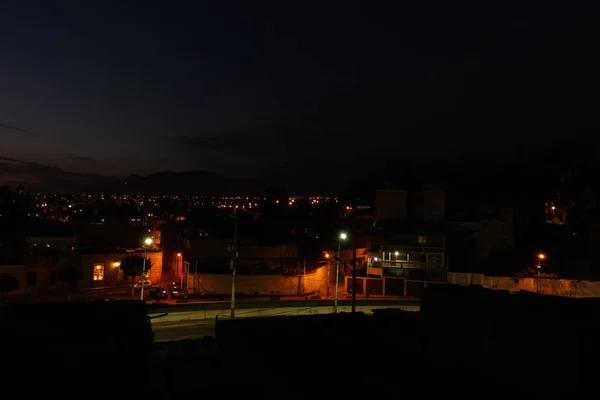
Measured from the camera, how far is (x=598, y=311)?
7.78m

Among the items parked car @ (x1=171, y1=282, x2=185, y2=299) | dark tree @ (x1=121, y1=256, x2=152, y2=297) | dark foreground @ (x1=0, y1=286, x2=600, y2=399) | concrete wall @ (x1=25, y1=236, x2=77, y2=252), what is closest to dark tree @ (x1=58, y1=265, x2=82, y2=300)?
dark tree @ (x1=121, y1=256, x2=152, y2=297)

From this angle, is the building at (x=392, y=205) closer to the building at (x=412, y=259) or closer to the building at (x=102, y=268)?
the building at (x=412, y=259)

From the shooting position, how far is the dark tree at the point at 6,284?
917 inches

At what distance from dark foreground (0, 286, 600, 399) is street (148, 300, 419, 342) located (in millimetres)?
8354

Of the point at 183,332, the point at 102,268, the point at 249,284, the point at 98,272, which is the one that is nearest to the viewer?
the point at 183,332

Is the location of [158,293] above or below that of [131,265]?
below

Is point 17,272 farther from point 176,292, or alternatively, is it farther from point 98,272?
point 176,292

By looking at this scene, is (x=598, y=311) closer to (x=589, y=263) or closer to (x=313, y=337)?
(x=313, y=337)

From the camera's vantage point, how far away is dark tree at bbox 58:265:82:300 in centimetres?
2616

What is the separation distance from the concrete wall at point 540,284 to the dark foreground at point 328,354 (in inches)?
744

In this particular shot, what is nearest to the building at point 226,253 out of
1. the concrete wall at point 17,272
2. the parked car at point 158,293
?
the parked car at point 158,293

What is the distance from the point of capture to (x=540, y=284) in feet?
88.7

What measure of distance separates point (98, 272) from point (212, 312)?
35.0 ft

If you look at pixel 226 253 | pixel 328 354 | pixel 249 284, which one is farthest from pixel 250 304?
pixel 328 354
